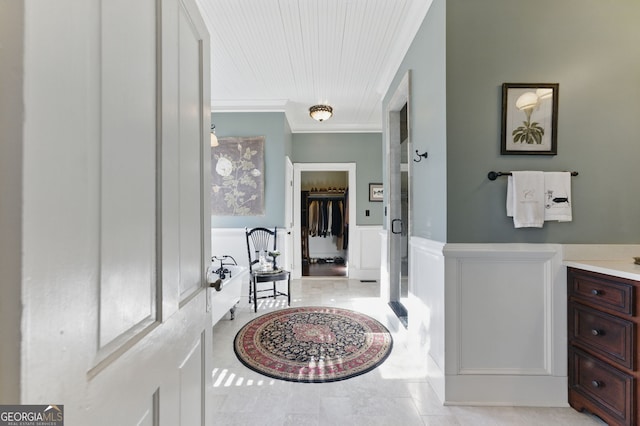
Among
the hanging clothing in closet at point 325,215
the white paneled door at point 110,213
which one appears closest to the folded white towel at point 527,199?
the white paneled door at point 110,213

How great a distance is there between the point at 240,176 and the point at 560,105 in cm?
366

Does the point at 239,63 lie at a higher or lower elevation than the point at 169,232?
higher

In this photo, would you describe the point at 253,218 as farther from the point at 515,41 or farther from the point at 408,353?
the point at 515,41

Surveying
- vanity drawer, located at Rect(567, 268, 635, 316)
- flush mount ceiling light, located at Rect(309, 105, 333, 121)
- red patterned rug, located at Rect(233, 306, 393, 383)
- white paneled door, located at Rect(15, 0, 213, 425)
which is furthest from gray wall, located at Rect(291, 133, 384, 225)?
white paneled door, located at Rect(15, 0, 213, 425)

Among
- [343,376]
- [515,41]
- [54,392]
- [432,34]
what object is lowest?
[343,376]

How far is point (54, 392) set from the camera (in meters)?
0.38

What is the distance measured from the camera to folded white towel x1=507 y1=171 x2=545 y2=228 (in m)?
1.76

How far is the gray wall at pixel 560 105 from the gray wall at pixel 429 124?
75 mm

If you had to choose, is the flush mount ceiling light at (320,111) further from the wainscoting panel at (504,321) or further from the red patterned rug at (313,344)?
the wainscoting panel at (504,321)

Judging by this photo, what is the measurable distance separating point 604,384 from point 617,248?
830mm

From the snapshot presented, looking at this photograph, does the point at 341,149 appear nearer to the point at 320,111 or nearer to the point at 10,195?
the point at 320,111

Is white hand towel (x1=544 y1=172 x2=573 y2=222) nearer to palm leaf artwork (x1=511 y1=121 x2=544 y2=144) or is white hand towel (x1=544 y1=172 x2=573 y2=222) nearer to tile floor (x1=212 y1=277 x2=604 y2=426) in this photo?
palm leaf artwork (x1=511 y1=121 x2=544 y2=144)

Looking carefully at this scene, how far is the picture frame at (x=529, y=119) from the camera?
180cm

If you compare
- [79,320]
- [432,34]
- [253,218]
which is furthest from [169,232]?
[253,218]
